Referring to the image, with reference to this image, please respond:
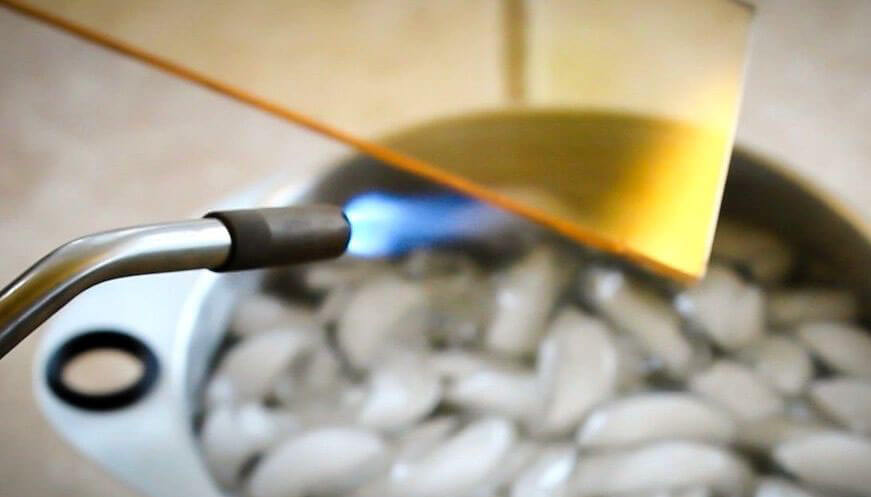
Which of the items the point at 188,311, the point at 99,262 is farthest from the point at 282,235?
the point at 188,311

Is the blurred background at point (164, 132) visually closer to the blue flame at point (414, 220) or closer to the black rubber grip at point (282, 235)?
the blue flame at point (414, 220)

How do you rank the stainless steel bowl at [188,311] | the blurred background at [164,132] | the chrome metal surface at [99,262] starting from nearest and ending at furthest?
1. the chrome metal surface at [99,262]
2. the stainless steel bowl at [188,311]
3. the blurred background at [164,132]

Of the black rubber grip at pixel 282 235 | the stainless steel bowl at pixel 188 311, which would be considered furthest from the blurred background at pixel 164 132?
the black rubber grip at pixel 282 235

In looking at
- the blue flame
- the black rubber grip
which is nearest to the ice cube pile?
the blue flame

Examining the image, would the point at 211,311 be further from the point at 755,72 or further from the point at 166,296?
the point at 755,72

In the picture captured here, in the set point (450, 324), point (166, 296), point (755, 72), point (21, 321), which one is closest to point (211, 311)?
point (166, 296)

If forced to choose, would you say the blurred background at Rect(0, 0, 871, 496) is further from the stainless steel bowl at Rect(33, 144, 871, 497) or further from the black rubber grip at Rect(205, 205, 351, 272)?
the black rubber grip at Rect(205, 205, 351, 272)

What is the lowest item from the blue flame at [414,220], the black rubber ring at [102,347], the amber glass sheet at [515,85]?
the black rubber ring at [102,347]
